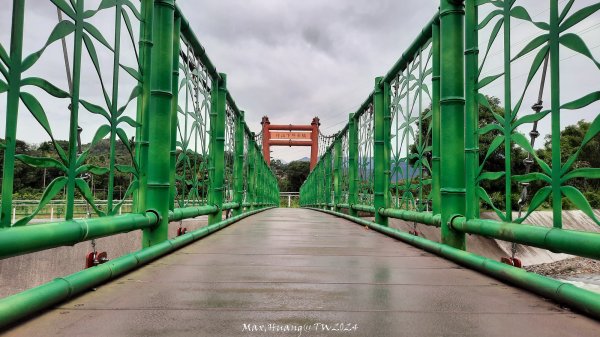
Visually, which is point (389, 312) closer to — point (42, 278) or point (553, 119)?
point (553, 119)

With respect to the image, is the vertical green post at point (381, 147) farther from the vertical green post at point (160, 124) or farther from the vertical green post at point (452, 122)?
the vertical green post at point (160, 124)

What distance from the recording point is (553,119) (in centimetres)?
134

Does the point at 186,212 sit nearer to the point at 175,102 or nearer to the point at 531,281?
the point at 175,102

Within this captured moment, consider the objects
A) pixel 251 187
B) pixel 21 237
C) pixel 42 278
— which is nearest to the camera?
pixel 21 237

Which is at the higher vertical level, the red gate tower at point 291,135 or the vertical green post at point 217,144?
the red gate tower at point 291,135

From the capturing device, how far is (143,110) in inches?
83.6

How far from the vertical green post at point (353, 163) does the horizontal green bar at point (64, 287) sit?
416 cm

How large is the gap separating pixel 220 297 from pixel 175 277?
1.27 ft

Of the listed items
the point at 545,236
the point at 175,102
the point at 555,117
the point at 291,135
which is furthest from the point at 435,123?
the point at 291,135

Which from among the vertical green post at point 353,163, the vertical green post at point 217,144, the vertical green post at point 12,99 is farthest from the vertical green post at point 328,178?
the vertical green post at point 12,99

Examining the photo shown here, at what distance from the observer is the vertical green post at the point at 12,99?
1044 millimetres

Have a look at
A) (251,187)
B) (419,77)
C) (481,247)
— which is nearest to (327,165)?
(251,187)

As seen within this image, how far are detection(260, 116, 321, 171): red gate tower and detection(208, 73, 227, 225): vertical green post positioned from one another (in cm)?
2944

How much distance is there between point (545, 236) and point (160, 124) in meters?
1.85
